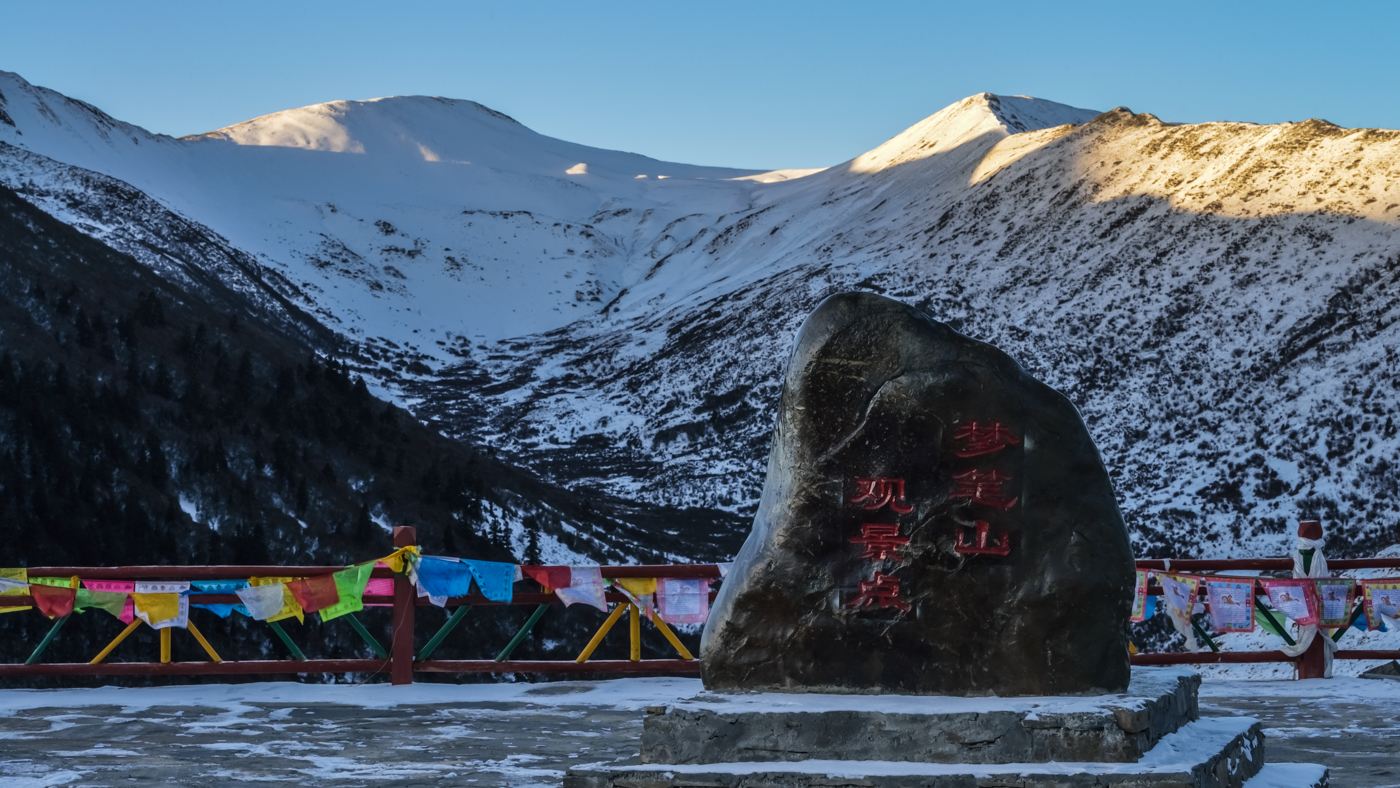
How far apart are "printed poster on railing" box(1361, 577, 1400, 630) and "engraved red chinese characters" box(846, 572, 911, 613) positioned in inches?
308

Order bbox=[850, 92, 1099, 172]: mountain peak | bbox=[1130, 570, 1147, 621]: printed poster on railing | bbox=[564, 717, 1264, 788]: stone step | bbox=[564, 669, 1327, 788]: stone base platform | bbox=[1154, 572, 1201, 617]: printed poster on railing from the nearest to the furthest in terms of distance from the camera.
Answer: bbox=[564, 717, 1264, 788]: stone step, bbox=[564, 669, 1327, 788]: stone base platform, bbox=[1130, 570, 1147, 621]: printed poster on railing, bbox=[1154, 572, 1201, 617]: printed poster on railing, bbox=[850, 92, 1099, 172]: mountain peak

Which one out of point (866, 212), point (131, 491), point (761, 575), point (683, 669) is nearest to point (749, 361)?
point (866, 212)

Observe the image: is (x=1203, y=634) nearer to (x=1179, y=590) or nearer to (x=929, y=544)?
(x=1179, y=590)

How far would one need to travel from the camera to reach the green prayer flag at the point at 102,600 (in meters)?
12.4

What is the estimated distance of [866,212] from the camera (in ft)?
254

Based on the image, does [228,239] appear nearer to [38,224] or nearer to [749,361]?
[749,361]

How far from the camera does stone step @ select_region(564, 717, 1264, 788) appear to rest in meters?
6.39

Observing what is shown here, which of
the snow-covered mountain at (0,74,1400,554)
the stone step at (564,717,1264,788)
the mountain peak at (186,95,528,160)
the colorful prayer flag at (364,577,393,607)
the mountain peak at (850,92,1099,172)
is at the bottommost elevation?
the stone step at (564,717,1264,788)

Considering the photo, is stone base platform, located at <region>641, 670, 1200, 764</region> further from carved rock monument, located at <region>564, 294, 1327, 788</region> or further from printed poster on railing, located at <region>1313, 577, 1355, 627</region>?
printed poster on railing, located at <region>1313, 577, 1355, 627</region>

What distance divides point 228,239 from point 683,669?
71.5 meters

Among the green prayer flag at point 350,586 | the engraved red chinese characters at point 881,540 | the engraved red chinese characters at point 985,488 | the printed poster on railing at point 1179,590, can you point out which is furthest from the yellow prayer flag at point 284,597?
the printed poster on railing at point 1179,590

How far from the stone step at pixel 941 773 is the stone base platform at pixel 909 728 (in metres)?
0.06

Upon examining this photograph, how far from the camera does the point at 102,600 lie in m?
12.4

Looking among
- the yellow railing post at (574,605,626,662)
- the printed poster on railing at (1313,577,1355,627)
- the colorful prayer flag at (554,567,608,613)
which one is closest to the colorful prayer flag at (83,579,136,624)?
the colorful prayer flag at (554,567,608,613)
